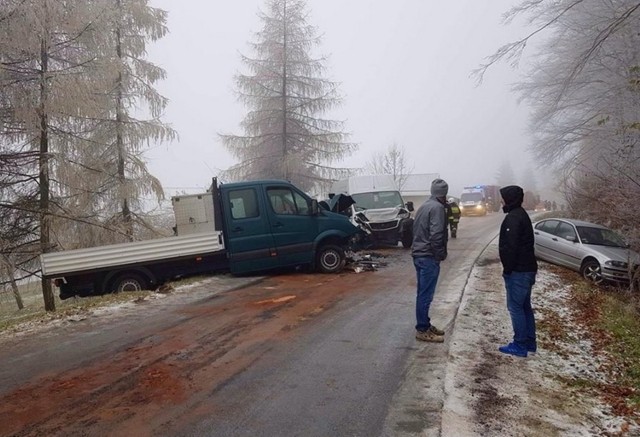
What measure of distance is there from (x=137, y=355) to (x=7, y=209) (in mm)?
7823

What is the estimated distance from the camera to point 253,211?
9953 millimetres

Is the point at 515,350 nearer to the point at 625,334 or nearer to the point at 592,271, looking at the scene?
the point at 625,334

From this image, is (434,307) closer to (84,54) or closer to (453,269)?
(453,269)

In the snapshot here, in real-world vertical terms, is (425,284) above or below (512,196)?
below

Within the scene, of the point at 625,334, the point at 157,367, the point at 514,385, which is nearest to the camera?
the point at 514,385

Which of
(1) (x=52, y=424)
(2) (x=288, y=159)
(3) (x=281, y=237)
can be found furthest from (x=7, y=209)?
(2) (x=288, y=159)

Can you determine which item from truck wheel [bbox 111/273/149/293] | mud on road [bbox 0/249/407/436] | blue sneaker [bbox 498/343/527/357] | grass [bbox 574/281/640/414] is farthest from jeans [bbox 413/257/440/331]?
truck wheel [bbox 111/273/149/293]

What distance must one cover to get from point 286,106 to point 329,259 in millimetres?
14464

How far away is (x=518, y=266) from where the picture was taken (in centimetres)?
504

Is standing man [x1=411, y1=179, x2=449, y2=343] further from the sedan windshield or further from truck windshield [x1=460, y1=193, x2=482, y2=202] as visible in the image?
truck windshield [x1=460, y1=193, x2=482, y2=202]

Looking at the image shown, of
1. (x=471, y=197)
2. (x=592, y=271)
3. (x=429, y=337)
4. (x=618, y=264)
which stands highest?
(x=471, y=197)

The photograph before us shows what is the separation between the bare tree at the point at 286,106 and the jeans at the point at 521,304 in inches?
700

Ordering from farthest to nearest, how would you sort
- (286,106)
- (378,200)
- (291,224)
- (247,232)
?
(286,106), (378,200), (291,224), (247,232)

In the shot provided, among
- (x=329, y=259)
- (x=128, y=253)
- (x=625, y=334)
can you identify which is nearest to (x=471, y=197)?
(x=329, y=259)
